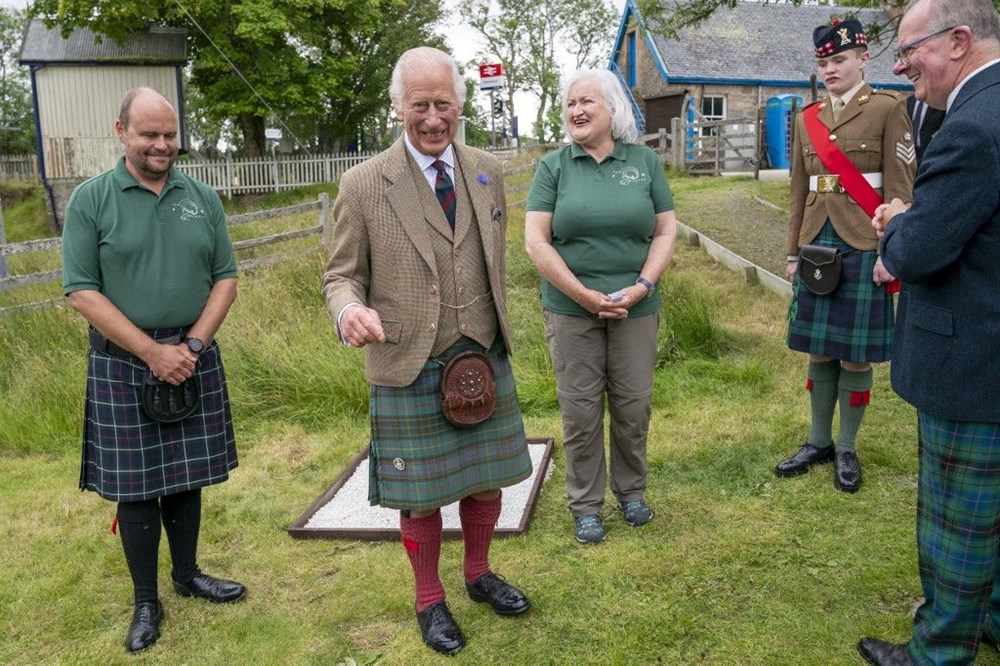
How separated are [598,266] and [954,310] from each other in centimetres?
156

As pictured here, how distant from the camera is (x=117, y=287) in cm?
306

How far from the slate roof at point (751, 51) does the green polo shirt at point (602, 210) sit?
76.9 ft

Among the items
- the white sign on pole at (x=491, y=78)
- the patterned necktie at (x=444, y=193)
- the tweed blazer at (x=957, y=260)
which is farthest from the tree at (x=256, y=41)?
the tweed blazer at (x=957, y=260)

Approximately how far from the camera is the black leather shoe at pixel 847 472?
4.07m

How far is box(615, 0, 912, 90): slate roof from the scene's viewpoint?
85.8 feet

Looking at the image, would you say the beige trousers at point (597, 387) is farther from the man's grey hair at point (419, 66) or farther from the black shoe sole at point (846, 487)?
the man's grey hair at point (419, 66)

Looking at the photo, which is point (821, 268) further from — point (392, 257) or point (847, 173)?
point (392, 257)

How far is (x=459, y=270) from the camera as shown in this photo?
2.89 m

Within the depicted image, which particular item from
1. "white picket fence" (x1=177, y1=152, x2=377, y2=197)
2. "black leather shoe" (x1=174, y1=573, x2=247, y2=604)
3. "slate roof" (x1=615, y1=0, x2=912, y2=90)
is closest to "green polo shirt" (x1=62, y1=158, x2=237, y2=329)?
"black leather shoe" (x1=174, y1=573, x2=247, y2=604)

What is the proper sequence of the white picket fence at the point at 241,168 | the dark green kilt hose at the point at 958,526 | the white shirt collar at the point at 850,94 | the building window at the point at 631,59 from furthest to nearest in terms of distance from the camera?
the building window at the point at 631,59 → the white picket fence at the point at 241,168 → the white shirt collar at the point at 850,94 → the dark green kilt hose at the point at 958,526

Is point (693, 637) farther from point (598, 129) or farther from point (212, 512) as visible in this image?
point (212, 512)

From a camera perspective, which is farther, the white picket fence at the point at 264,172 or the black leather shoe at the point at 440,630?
the white picket fence at the point at 264,172

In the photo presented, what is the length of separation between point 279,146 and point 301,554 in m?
27.0

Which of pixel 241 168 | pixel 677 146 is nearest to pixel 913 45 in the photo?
pixel 677 146
